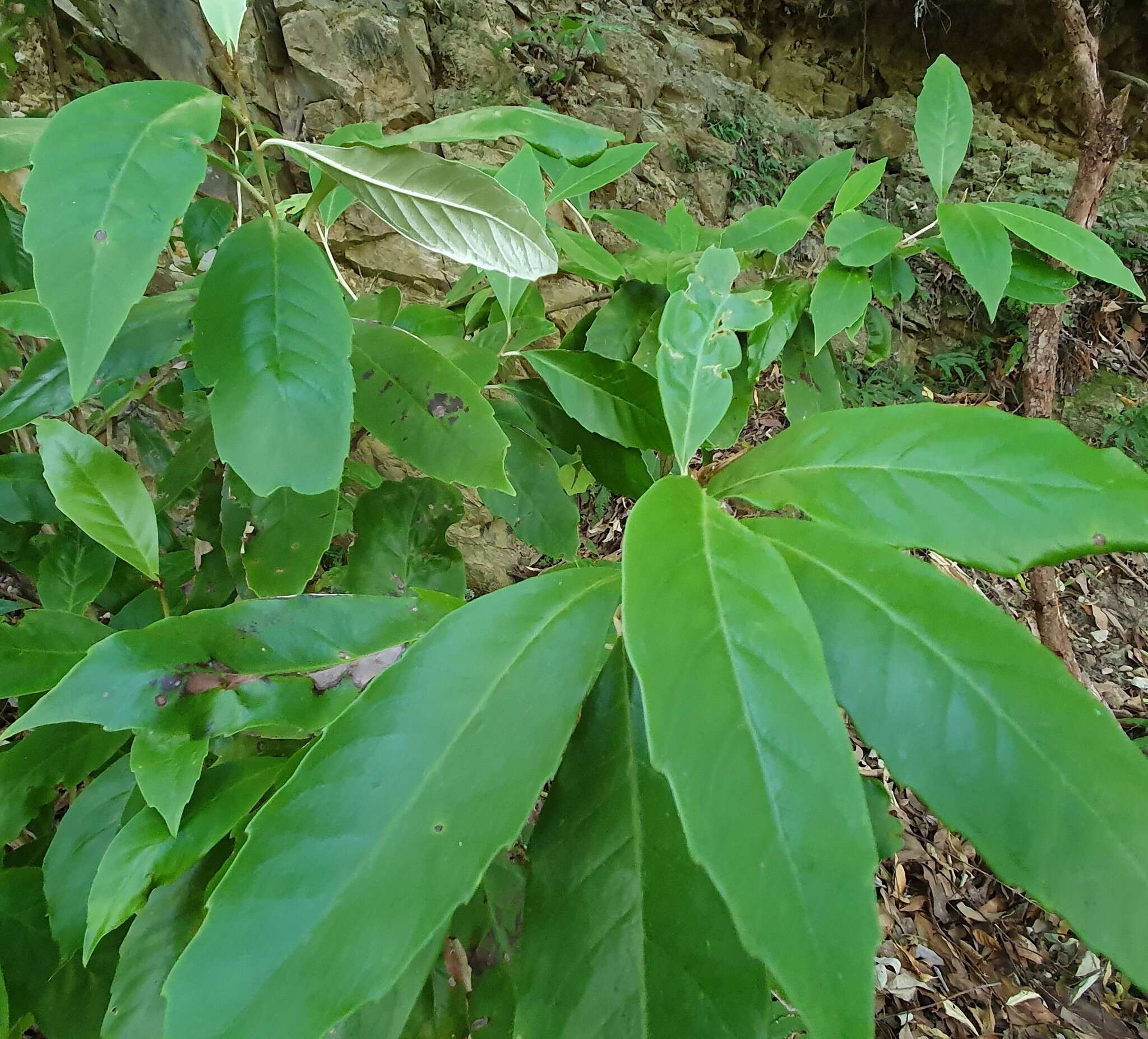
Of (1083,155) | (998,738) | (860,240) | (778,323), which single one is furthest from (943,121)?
(998,738)

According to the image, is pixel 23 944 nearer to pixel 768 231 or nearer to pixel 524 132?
pixel 524 132

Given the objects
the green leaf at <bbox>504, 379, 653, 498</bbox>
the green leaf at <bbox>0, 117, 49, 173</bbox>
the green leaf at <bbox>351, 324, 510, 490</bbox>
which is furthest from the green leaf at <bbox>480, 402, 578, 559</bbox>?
the green leaf at <bbox>0, 117, 49, 173</bbox>

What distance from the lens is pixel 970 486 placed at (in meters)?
0.41

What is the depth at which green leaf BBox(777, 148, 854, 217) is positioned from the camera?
1.08 meters

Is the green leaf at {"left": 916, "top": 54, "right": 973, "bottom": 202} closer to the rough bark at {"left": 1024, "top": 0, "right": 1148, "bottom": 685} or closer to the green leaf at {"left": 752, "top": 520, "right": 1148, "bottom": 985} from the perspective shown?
the rough bark at {"left": 1024, "top": 0, "right": 1148, "bottom": 685}

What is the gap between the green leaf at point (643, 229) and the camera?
1.16 m

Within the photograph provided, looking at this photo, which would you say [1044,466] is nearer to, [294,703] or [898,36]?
[294,703]

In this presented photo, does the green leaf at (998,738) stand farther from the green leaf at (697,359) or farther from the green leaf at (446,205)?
the green leaf at (446,205)

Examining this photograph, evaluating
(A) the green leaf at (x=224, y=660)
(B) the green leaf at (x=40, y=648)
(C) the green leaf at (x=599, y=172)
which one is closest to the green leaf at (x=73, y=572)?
(B) the green leaf at (x=40, y=648)

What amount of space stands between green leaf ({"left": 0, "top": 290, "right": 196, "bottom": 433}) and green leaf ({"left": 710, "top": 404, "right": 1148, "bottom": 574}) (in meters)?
0.60

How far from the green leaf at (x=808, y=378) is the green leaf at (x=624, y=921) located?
793 millimetres

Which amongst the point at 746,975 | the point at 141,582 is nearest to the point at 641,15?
the point at 141,582

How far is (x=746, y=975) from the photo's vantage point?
38 cm

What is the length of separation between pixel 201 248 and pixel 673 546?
1031mm
